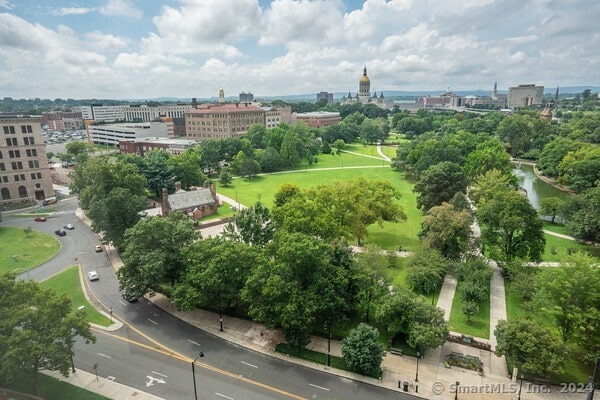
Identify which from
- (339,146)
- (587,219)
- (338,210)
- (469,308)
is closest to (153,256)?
(338,210)

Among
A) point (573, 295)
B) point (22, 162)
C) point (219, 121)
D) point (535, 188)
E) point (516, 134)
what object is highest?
point (219, 121)

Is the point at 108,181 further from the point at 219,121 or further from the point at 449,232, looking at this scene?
the point at 219,121

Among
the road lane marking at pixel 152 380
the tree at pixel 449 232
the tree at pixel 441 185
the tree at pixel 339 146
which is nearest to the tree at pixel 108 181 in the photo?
the road lane marking at pixel 152 380

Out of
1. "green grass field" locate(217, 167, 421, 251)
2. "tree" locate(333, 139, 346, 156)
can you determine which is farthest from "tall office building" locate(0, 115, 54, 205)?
"tree" locate(333, 139, 346, 156)

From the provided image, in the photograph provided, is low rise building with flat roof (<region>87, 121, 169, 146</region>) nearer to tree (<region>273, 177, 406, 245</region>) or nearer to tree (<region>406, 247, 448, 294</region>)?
tree (<region>273, 177, 406, 245</region>)

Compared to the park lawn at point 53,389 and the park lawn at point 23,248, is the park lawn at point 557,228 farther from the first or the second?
the park lawn at point 23,248

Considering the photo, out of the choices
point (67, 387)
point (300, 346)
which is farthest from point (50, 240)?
point (300, 346)

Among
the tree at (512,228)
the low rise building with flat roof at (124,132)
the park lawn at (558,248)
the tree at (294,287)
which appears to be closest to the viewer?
the tree at (294,287)

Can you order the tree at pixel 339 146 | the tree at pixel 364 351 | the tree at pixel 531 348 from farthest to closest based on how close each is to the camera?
1. the tree at pixel 339 146
2. the tree at pixel 364 351
3. the tree at pixel 531 348
